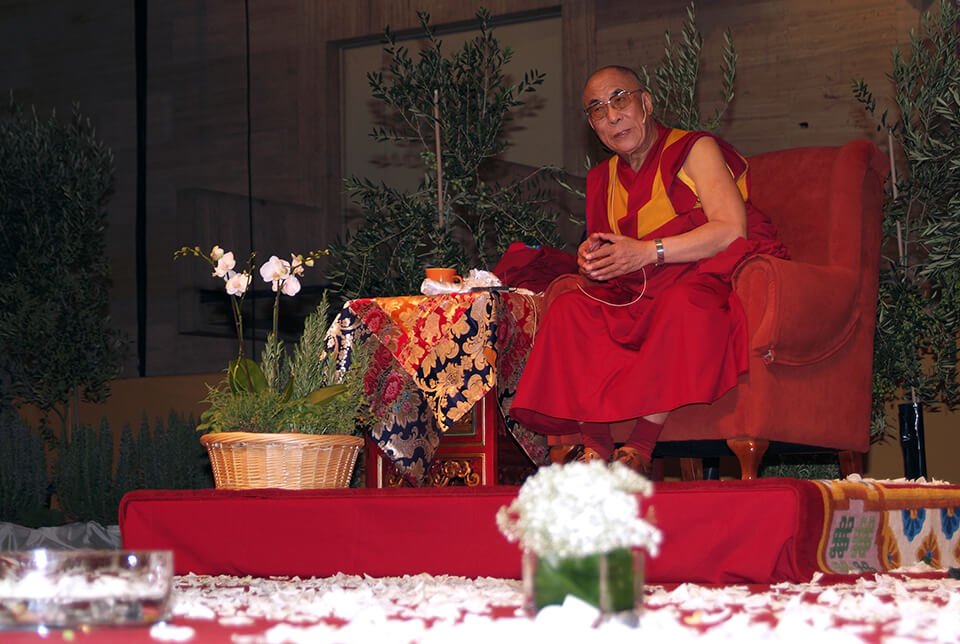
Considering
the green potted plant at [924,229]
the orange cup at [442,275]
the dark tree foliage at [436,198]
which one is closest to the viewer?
the orange cup at [442,275]

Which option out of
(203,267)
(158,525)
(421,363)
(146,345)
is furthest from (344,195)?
(158,525)

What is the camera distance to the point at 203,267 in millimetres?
7773

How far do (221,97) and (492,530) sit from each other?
5.75 meters

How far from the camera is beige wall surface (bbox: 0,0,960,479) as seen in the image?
6.89 metres

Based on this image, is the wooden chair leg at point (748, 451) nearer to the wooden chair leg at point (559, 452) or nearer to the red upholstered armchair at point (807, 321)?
the red upholstered armchair at point (807, 321)

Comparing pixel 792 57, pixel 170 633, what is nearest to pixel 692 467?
pixel 792 57

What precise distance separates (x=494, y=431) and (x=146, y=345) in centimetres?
453

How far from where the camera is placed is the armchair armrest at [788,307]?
10.6 feet

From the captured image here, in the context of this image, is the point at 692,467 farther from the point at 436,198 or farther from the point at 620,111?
the point at 436,198

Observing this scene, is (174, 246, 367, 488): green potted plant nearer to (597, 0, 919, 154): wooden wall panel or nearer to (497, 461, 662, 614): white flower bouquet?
(497, 461, 662, 614): white flower bouquet

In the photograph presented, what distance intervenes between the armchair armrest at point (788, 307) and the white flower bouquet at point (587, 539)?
180 centimetres

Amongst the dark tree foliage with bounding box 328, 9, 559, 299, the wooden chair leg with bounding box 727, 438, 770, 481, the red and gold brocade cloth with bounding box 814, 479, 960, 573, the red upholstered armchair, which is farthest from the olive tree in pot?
Answer: the red and gold brocade cloth with bounding box 814, 479, 960, 573

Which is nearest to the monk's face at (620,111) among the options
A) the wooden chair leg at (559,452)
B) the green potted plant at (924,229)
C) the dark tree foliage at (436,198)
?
the wooden chair leg at (559,452)

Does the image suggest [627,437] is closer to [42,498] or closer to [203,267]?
[42,498]
